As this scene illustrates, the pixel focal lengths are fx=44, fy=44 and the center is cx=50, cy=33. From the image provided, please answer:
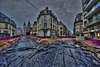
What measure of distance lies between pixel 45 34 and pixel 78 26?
30.1 metres

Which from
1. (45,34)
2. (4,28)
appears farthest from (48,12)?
(4,28)

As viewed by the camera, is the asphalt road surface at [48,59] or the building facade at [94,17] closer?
the asphalt road surface at [48,59]

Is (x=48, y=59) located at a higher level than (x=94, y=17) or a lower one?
lower

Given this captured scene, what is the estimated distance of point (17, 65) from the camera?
3.59 metres

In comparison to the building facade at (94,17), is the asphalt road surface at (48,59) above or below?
below

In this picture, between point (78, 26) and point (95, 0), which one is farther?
point (78, 26)

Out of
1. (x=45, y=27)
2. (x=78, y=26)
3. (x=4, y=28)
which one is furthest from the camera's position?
(x=78, y=26)

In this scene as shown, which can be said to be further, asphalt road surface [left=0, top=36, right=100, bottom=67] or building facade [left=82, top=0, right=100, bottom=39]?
building facade [left=82, top=0, right=100, bottom=39]

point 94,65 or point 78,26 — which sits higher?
point 78,26

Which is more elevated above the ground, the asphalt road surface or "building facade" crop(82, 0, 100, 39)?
"building facade" crop(82, 0, 100, 39)

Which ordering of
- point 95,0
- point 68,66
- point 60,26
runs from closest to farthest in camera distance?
1. point 68,66
2. point 95,0
3. point 60,26

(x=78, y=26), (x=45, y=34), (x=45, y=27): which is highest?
(x=78, y=26)

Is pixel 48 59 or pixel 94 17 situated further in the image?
pixel 94 17

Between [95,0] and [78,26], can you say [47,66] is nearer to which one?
[95,0]
